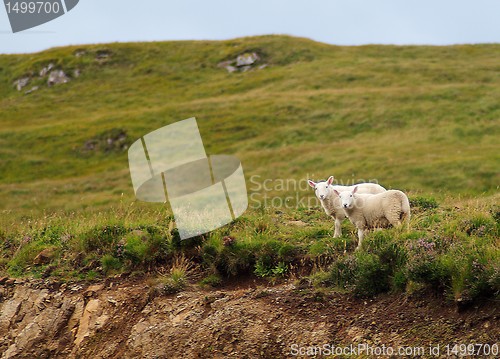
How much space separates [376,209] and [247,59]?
67.9 metres

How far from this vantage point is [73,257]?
49.4 feet

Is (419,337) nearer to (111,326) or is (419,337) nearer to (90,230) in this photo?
(111,326)

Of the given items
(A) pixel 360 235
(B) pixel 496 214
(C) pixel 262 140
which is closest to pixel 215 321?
(A) pixel 360 235

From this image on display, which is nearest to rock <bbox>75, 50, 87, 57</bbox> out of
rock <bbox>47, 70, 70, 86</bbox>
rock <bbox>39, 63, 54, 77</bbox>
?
rock <bbox>39, 63, 54, 77</bbox>

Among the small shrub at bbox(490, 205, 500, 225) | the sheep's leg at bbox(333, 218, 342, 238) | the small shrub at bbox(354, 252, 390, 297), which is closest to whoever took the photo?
the small shrub at bbox(354, 252, 390, 297)

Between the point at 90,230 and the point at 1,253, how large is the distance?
2988 millimetres

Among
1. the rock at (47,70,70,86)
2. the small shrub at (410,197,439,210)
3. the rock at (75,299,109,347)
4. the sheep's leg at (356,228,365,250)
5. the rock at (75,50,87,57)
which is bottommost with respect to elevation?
the rock at (75,299,109,347)

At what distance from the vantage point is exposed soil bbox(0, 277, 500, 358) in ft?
33.6

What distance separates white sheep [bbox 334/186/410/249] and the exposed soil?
258 centimetres

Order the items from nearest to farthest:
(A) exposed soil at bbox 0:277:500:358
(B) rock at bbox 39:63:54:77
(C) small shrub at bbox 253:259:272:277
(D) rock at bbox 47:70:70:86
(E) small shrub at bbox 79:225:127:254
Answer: (A) exposed soil at bbox 0:277:500:358, (C) small shrub at bbox 253:259:272:277, (E) small shrub at bbox 79:225:127:254, (D) rock at bbox 47:70:70:86, (B) rock at bbox 39:63:54:77

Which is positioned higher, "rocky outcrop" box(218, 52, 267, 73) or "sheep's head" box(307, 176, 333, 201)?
"rocky outcrop" box(218, 52, 267, 73)
